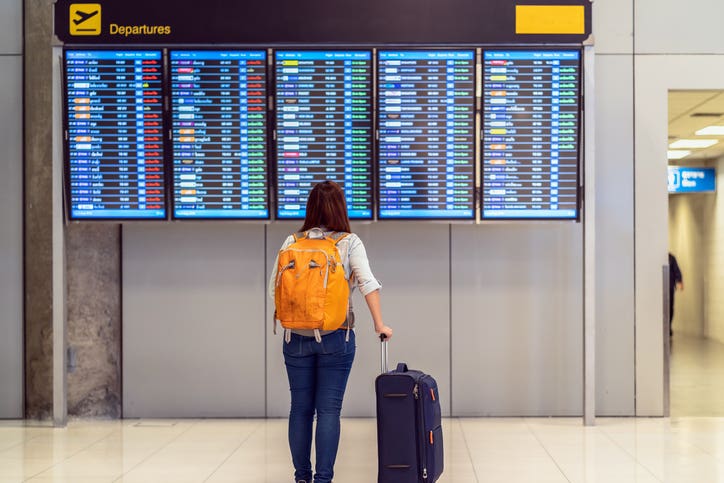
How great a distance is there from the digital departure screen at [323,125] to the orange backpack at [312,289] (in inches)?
65.2

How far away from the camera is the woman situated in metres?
3.70

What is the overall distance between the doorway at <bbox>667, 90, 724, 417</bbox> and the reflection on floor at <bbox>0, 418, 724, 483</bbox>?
186 centimetres

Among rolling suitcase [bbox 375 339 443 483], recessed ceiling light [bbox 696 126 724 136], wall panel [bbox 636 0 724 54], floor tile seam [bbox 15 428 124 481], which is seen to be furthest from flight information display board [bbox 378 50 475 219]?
recessed ceiling light [bbox 696 126 724 136]

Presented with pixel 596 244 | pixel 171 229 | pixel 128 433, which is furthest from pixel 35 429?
pixel 596 244

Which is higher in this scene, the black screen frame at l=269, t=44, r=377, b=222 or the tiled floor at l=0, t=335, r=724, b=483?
the black screen frame at l=269, t=44, r=377, b=222

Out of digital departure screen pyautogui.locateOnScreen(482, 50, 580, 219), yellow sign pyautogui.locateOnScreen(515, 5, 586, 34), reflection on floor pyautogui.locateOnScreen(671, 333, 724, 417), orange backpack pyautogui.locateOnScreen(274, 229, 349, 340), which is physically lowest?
reflection on floor pyautogui.locateOnScreen(671, 333, 724, 417)

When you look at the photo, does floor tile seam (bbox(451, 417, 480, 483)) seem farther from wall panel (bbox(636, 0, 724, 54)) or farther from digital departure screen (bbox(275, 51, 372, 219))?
wall panel (bbox(636, 0, 724, 54))

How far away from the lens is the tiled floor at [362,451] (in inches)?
165

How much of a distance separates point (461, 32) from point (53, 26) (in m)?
2.85

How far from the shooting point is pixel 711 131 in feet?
31.2

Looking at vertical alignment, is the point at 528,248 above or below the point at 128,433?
above

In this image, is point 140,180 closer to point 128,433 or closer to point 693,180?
point 128,433

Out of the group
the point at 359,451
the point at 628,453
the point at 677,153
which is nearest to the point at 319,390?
the point at 359,451

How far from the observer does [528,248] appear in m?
5.74
